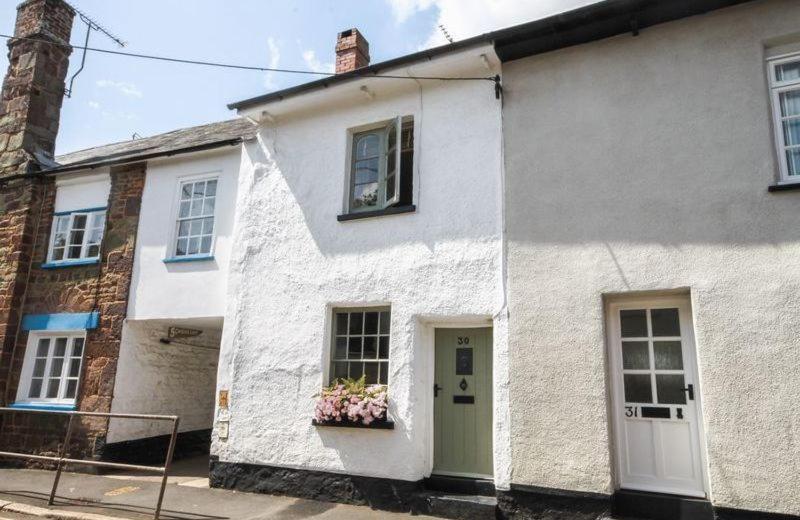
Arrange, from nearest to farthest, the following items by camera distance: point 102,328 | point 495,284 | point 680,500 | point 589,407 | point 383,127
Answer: point 680,500, point 589,407, point 495,284, point 383,127, point 102,328

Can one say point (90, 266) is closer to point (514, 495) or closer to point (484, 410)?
point (484, 410)

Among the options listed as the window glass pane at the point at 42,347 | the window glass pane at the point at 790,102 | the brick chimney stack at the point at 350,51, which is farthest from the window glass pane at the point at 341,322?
the window glass pane at the point at 42,347

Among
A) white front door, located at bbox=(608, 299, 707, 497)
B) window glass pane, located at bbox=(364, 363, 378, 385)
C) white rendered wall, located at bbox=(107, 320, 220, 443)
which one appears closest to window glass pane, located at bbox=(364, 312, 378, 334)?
window glass pane, located at bbox=(364, 363, 378, 385)

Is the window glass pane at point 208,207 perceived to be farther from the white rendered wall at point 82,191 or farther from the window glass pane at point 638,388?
the window glass pane at point 638,388

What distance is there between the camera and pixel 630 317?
252 inches

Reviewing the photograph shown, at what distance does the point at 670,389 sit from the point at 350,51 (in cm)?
767

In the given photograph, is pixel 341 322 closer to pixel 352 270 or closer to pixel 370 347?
pixel 370 347

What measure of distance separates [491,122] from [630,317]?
310cm

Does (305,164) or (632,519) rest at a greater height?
(305,164)

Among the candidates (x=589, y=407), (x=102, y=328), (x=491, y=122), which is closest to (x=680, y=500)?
(x=589, y=407)

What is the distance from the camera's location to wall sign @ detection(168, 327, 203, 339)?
36.0ft

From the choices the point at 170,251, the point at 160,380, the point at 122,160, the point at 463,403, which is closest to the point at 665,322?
the point at 463,403

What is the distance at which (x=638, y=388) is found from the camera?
6.18 metres

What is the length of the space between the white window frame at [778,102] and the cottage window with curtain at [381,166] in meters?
4.52
